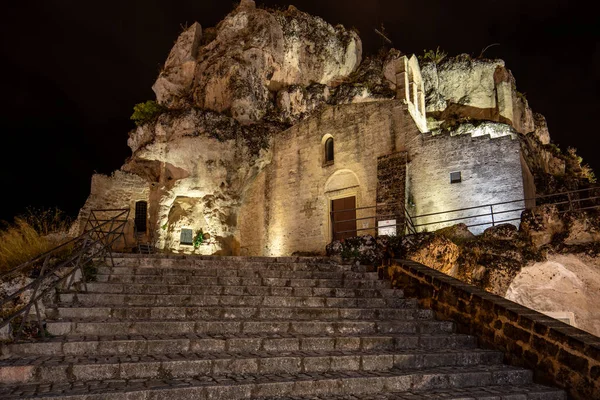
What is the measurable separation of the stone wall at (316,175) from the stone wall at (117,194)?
5.54m

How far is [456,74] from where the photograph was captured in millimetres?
25422

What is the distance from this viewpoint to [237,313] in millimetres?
6250

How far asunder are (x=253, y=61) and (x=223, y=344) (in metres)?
18.6

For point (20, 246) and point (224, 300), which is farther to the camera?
point (20, 246)

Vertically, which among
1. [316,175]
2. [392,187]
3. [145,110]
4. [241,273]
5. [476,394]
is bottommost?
[476,394]

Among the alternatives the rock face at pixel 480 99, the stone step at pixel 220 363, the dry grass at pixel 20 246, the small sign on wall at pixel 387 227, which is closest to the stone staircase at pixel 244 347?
the stone step at pixel 220 363

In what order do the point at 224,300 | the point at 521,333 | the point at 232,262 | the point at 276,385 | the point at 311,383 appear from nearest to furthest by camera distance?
the point at 276,385
the point at 311,383
the point at 521,333
the point at 224,300
the point at 232,262

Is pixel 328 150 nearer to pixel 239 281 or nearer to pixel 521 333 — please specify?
pixel 239 281

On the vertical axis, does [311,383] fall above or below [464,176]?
below

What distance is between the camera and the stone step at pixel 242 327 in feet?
17.4

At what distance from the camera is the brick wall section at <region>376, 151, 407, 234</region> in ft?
49.0

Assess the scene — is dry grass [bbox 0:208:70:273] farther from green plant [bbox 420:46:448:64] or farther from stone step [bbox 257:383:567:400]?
green plant [bbox 420:46:448:64]

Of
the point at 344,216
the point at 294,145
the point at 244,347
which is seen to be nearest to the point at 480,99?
the point at 294,145

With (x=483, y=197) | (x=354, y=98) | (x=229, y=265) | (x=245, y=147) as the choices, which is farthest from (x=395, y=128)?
(x=229, y=265)
